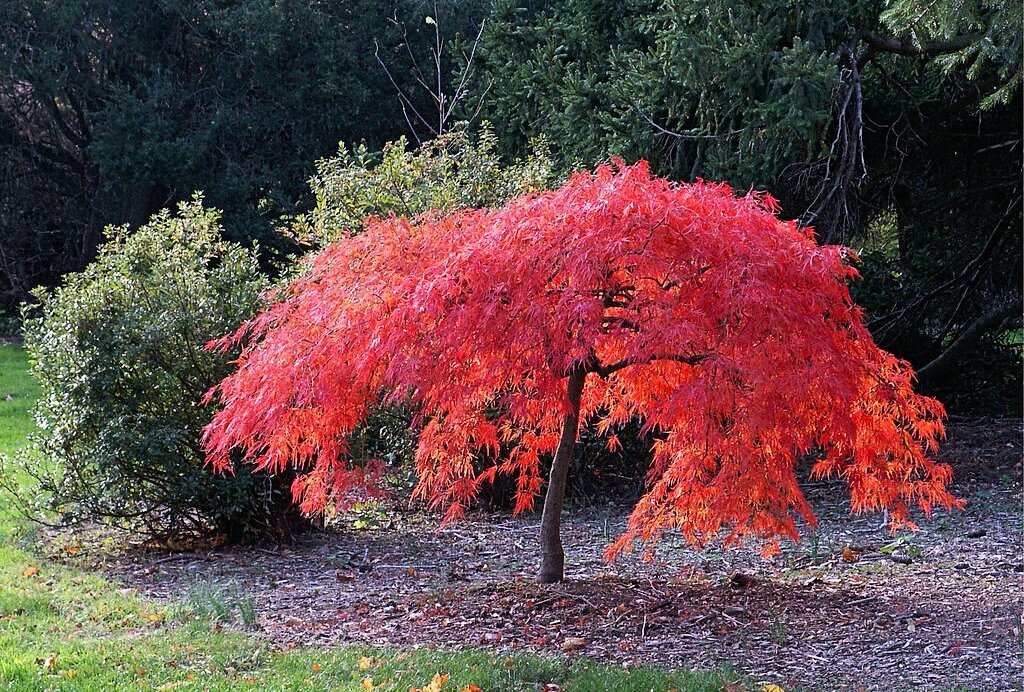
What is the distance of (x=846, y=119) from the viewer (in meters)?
8.23

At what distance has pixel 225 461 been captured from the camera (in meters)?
5.92

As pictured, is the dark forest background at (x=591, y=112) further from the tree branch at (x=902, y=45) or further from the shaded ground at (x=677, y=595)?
the shaded ground at (x=677, y=595)

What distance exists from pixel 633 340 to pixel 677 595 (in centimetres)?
181

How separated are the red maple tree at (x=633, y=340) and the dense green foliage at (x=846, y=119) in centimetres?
187

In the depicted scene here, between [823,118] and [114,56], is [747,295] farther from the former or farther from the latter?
[114,56]

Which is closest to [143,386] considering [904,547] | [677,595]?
[677,595]

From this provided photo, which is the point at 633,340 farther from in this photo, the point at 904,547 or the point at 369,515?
the point at 369,515

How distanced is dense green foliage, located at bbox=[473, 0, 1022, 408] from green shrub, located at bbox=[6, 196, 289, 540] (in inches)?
139

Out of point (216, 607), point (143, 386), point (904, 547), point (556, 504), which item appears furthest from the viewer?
point (904, 547)

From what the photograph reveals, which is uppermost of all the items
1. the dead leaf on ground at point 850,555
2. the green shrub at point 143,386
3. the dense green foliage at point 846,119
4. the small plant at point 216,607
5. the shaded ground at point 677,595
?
the dense green foliage at point 846,119

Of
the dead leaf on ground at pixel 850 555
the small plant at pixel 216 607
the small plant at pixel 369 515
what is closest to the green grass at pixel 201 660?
the small plant at pixel 216 607

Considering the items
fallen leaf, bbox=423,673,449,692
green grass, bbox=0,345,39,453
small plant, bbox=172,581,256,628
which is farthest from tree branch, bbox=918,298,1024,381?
green grass, bbox=0,345,39,453

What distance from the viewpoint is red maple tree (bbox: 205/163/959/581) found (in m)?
4.55

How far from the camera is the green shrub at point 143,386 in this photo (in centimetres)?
677
